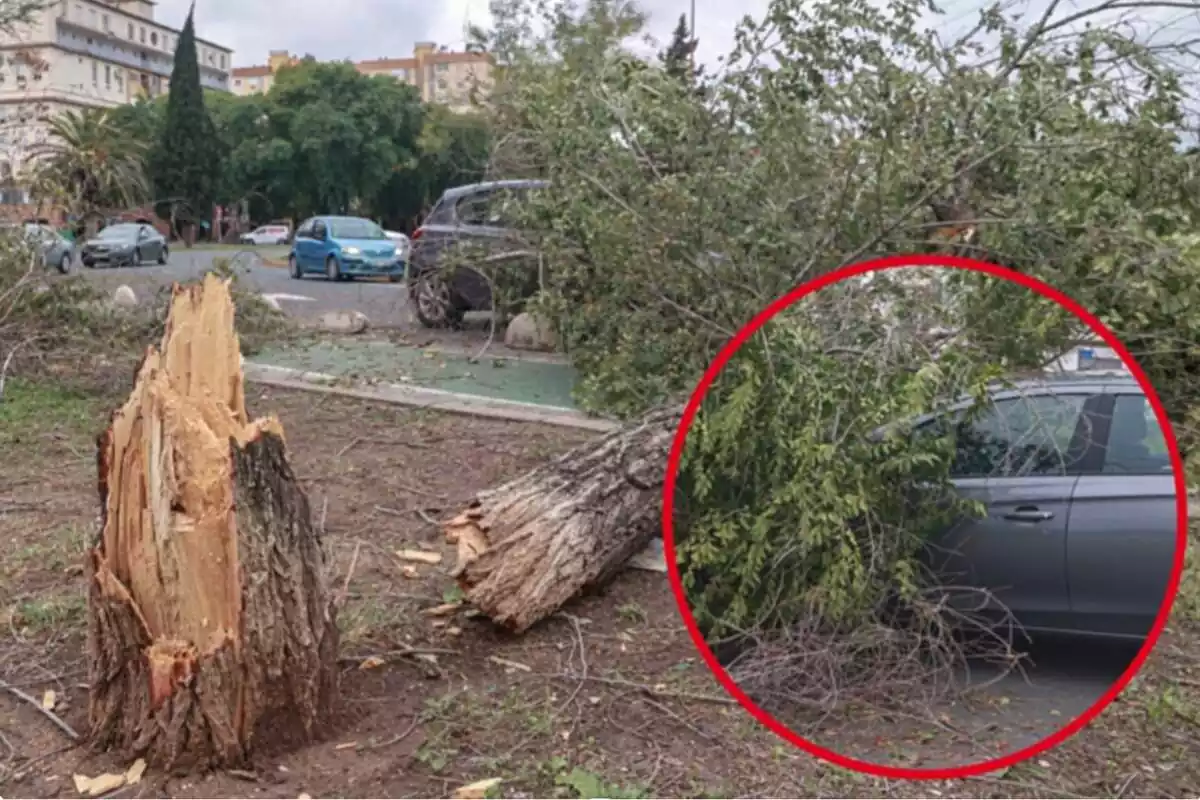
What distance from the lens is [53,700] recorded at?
3529 mm

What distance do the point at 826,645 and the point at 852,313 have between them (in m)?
0.64

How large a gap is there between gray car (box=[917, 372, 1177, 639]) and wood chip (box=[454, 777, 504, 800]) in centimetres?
161

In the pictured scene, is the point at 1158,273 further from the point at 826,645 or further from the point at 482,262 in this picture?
the point at 482,262

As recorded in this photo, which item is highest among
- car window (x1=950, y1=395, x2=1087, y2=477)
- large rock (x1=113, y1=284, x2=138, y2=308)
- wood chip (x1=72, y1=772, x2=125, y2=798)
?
car window (x1=950, y1=395, x2=1087, y2=477)

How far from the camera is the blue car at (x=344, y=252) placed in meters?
21.5

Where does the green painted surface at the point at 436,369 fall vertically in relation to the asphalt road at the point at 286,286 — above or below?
below

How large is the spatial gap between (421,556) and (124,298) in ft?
22.7

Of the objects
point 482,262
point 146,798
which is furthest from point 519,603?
point 482,262

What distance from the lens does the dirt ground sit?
3057mm

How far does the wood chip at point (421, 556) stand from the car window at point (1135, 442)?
342 centimetres

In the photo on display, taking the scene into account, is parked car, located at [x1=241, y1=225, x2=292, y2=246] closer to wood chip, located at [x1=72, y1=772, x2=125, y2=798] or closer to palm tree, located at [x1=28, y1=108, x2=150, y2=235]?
palm tree, located at [x1=28, y1=108, x2=150, y2=235]

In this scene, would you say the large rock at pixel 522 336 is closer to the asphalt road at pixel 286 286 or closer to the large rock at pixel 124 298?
the asphalt road at pixel 286 286

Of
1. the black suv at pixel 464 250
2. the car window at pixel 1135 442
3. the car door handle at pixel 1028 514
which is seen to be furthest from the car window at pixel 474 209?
the car door handle at pixel 1028 514

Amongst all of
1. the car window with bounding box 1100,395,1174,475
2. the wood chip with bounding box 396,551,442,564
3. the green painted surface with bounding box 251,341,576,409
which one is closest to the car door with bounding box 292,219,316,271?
the green painted surface with bounding box 251,341,576,409
